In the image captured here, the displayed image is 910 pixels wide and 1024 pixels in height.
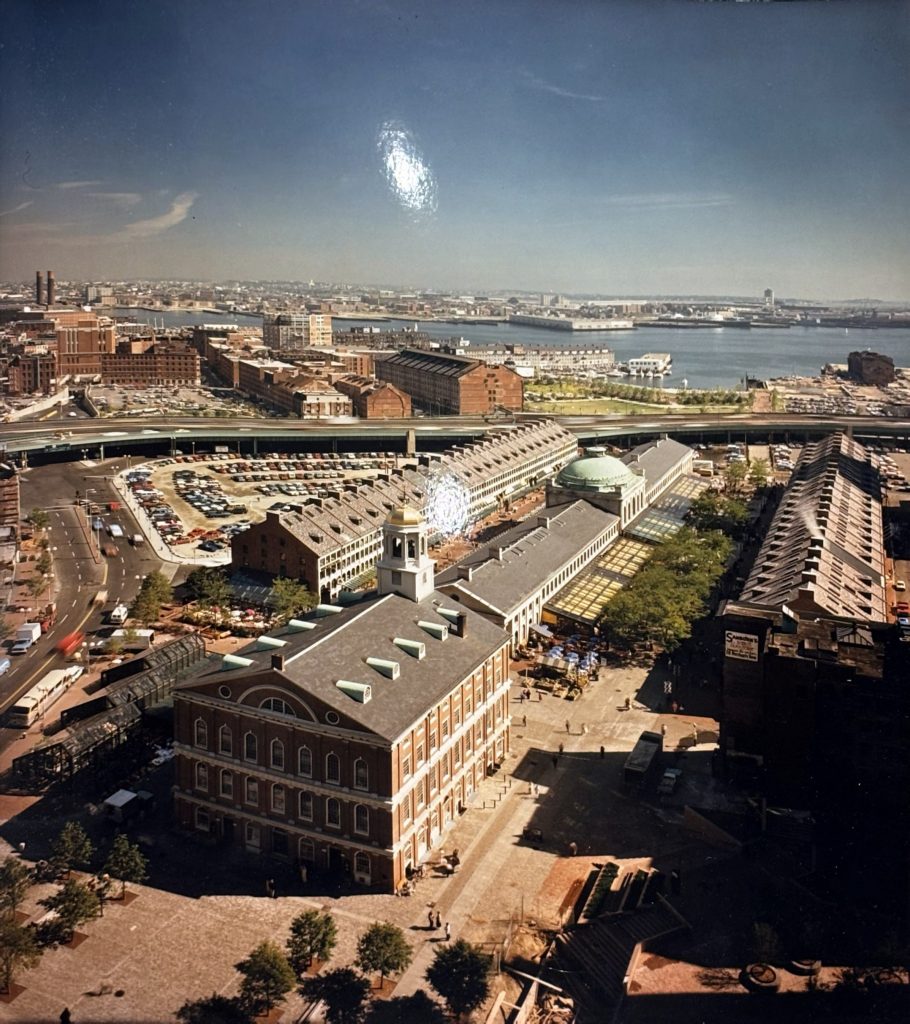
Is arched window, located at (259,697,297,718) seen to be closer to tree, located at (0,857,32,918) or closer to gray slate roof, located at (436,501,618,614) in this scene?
tree, located at (0,857,32,918)

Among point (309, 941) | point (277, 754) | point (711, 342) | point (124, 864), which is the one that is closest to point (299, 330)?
point (711, 342)

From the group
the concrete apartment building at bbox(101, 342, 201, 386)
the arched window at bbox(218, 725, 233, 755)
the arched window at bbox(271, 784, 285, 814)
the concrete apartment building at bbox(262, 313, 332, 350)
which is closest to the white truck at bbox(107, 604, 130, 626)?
the arched window at bbox(218, 725, 233, 755)

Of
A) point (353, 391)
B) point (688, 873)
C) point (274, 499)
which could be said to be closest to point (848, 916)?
point (688, 873)

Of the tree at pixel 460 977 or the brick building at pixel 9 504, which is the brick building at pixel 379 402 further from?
the tree at pixel 460 977

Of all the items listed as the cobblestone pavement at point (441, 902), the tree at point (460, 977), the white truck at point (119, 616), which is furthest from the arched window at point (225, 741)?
the white truck at point (119, 616)

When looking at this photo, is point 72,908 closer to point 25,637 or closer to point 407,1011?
point 407,1011

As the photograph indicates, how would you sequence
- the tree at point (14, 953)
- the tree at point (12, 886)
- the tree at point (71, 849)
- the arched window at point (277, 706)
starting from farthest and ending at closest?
the arched window at point (277, 706) → the tree at point (71, 849) → the tree at point (12, 886) → the tree at point (14, 953)
